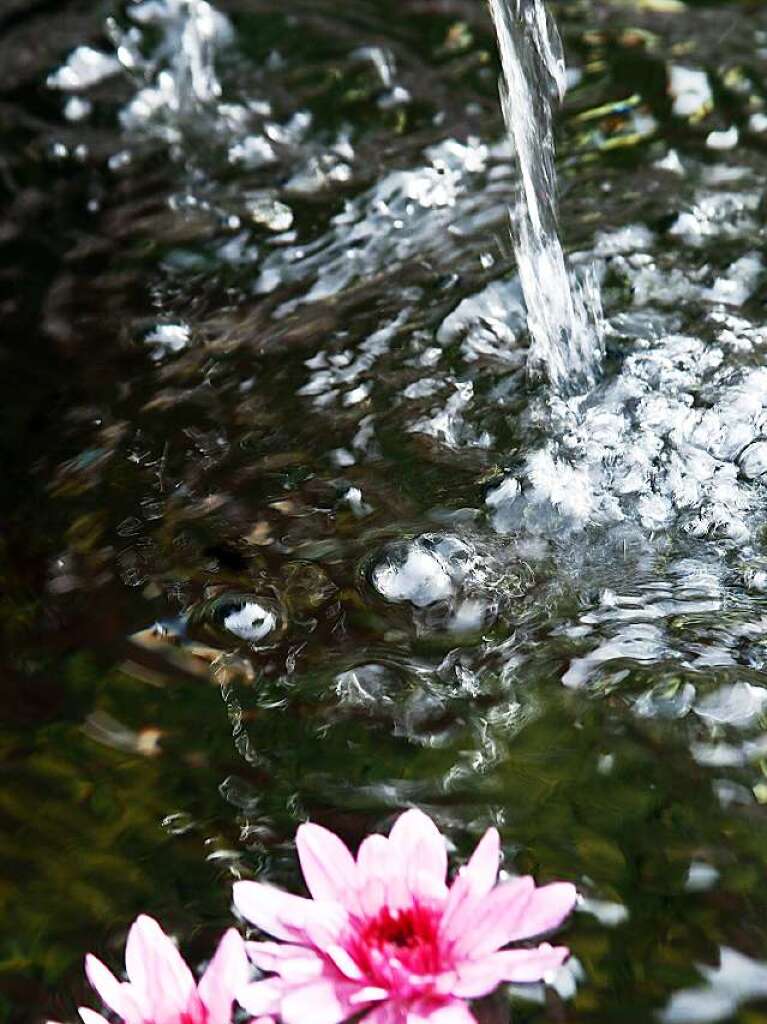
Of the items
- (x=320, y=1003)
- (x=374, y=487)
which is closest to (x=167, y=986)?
(x=320, y=1003)

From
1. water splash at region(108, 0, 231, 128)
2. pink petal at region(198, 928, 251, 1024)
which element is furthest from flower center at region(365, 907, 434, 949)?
water splash at region(108, 0, 231, 128)

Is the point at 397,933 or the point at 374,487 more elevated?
the point at 397,933

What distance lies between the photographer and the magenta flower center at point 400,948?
963 millimetres

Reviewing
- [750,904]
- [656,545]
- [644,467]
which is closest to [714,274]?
[644,467]

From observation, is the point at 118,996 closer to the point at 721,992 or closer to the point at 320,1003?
the point at 320,1003

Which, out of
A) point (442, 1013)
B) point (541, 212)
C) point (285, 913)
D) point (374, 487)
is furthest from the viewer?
point (541, 212)

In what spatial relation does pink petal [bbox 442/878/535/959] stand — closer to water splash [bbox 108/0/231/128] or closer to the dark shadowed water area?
the dark shadowed water area

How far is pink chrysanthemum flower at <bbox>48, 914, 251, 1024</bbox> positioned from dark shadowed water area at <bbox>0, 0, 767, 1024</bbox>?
0.32 feet

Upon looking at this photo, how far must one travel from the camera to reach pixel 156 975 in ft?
3.39

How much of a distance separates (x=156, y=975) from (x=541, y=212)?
5.09 feet

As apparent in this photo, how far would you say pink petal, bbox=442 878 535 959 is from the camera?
3.23 feet

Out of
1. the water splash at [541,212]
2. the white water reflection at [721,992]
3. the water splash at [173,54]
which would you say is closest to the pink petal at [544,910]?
the white water reflection at [721,992]

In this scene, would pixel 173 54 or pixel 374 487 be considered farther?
pixel 173 54

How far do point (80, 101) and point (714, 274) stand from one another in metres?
1.40
